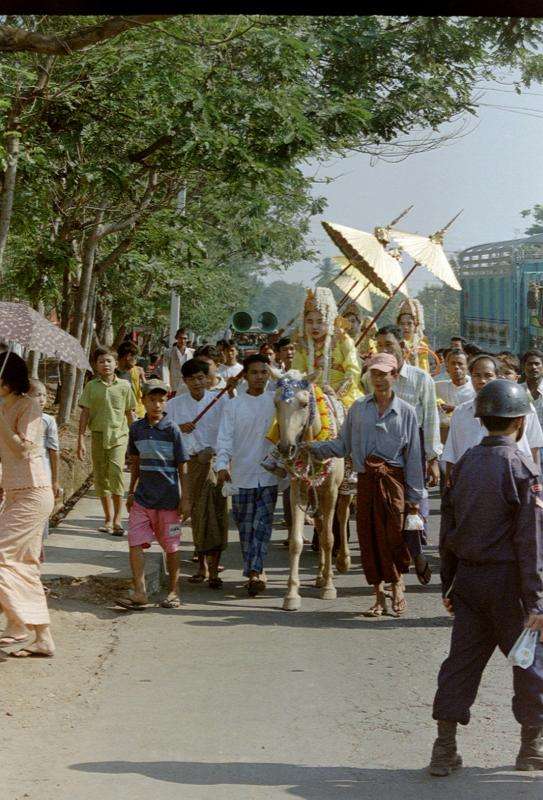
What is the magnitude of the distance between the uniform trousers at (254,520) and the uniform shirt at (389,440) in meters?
1.14

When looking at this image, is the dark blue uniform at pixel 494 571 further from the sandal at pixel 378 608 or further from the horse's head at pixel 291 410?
the horse's head at pixel 291 410

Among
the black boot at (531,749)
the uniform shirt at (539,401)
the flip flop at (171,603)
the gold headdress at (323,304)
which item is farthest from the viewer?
the gold headdress at (323,304)

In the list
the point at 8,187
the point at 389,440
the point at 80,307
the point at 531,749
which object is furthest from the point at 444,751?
the point at 80,307

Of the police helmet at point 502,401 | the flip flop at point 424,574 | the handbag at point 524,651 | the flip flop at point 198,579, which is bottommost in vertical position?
the flip flop at point 198,579

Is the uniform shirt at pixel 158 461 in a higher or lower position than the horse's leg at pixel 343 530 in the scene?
higher

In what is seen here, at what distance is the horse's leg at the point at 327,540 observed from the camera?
9969 mm

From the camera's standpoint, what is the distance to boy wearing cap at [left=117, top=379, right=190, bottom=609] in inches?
374

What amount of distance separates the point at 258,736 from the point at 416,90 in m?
12.0

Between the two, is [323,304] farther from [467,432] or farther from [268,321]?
[268,321]

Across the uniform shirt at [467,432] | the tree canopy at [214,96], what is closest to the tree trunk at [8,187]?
the tree canopy at [214,96]

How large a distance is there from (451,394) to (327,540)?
315 centimetres

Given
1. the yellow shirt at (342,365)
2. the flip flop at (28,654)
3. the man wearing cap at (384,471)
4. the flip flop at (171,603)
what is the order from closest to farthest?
the flip flop at (28,654) < the man wearing cap at (384,471) < the flip flop at (171,603) < the yellow shirt at (342,365)

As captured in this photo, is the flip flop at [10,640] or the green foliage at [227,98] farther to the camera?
the green foliage at [227,98]

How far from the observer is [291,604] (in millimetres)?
9477
